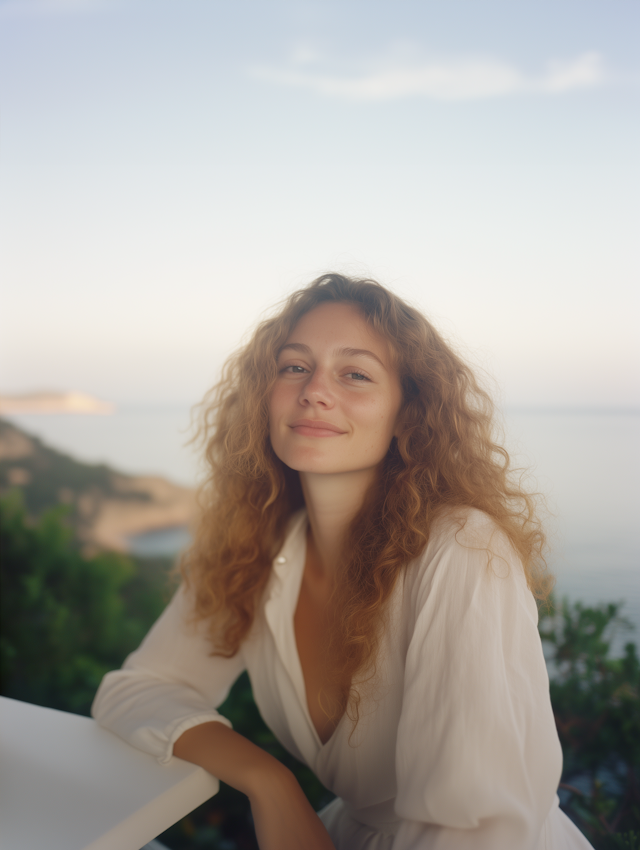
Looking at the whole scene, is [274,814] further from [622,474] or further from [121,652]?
[121,652]

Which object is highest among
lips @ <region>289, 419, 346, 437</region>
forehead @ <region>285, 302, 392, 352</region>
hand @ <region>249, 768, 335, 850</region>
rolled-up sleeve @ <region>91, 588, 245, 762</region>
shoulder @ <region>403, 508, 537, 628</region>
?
forehead @ <region>285, 302, 392, 352</region>

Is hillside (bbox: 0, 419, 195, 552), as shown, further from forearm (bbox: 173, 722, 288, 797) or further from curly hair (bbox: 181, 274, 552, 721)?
forearm (bbox: 173, 722, 288, 797)

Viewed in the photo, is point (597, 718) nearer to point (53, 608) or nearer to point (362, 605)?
point (362, 605)

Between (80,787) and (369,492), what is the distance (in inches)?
41.0

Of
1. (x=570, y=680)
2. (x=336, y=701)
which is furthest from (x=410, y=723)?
(x=570, y=680)

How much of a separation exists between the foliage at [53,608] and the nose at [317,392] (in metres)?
2.06

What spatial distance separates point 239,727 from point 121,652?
893 millimetres

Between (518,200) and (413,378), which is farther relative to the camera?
(518,200)

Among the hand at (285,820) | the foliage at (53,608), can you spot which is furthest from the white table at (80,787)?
Result: the foliage at (53,608)

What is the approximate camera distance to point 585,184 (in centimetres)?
221

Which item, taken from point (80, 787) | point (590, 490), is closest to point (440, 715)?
point (80, 787)

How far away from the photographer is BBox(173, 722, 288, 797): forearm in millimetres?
1354

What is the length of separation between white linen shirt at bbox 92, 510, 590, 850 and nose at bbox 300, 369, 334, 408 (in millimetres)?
466

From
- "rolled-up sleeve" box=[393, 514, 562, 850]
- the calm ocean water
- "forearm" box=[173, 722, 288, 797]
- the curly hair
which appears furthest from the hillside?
"rolled-up sleeve" box=[393, 514, 562, 850]
